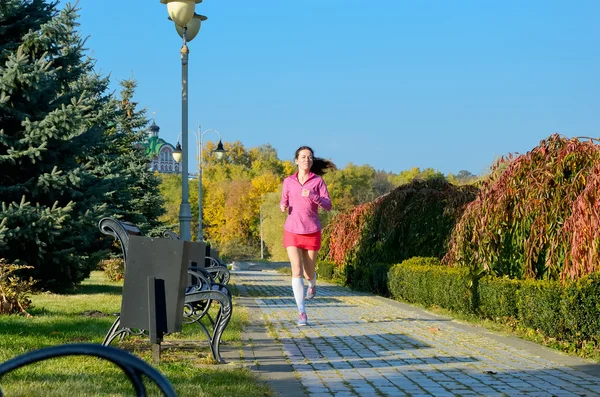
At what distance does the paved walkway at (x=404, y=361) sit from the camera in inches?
227

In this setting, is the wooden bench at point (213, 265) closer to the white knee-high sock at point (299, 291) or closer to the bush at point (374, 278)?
the white knee-high sock at point (299, 291)

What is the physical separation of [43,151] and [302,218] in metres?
6.20

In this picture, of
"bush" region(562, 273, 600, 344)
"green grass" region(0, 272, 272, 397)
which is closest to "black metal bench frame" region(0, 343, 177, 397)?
"green grass" region(0, 272, 272, 397)

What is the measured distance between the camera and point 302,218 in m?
10.2

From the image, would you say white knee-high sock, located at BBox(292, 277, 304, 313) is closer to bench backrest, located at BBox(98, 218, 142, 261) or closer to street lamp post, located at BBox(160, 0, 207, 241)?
street lamp post, located at BBox(160, 0, 207, 241)

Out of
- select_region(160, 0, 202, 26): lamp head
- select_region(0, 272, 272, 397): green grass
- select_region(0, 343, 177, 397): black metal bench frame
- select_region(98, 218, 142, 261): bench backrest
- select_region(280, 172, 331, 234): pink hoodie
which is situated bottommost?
select_region(0, 272, 272, 397): green grass

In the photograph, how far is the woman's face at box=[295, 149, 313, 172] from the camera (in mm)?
10395

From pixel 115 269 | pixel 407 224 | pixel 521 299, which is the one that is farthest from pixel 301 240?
pixel 115 269

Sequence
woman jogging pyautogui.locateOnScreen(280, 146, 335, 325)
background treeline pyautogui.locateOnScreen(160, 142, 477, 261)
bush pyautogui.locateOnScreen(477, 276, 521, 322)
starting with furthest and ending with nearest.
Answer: background treeline pyautogui.locateOnScreen(160, 142, 477, 261) → woman jogging pyautogui.locateOnScreen(280, 146, 335, 325) → bush pyautogui.locateOnScreen(477, 276, 521, 322)

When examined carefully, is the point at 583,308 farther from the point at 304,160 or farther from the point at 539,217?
the point at 304,160

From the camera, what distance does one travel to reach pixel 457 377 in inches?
245

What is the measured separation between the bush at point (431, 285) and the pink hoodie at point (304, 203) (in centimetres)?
234

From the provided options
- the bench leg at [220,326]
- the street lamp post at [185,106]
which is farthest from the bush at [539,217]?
the street lamp post at [185,106]

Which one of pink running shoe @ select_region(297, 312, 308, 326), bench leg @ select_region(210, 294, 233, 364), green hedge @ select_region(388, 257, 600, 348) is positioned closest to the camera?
bench leg @ select_region(210, 294, 233, 364)
